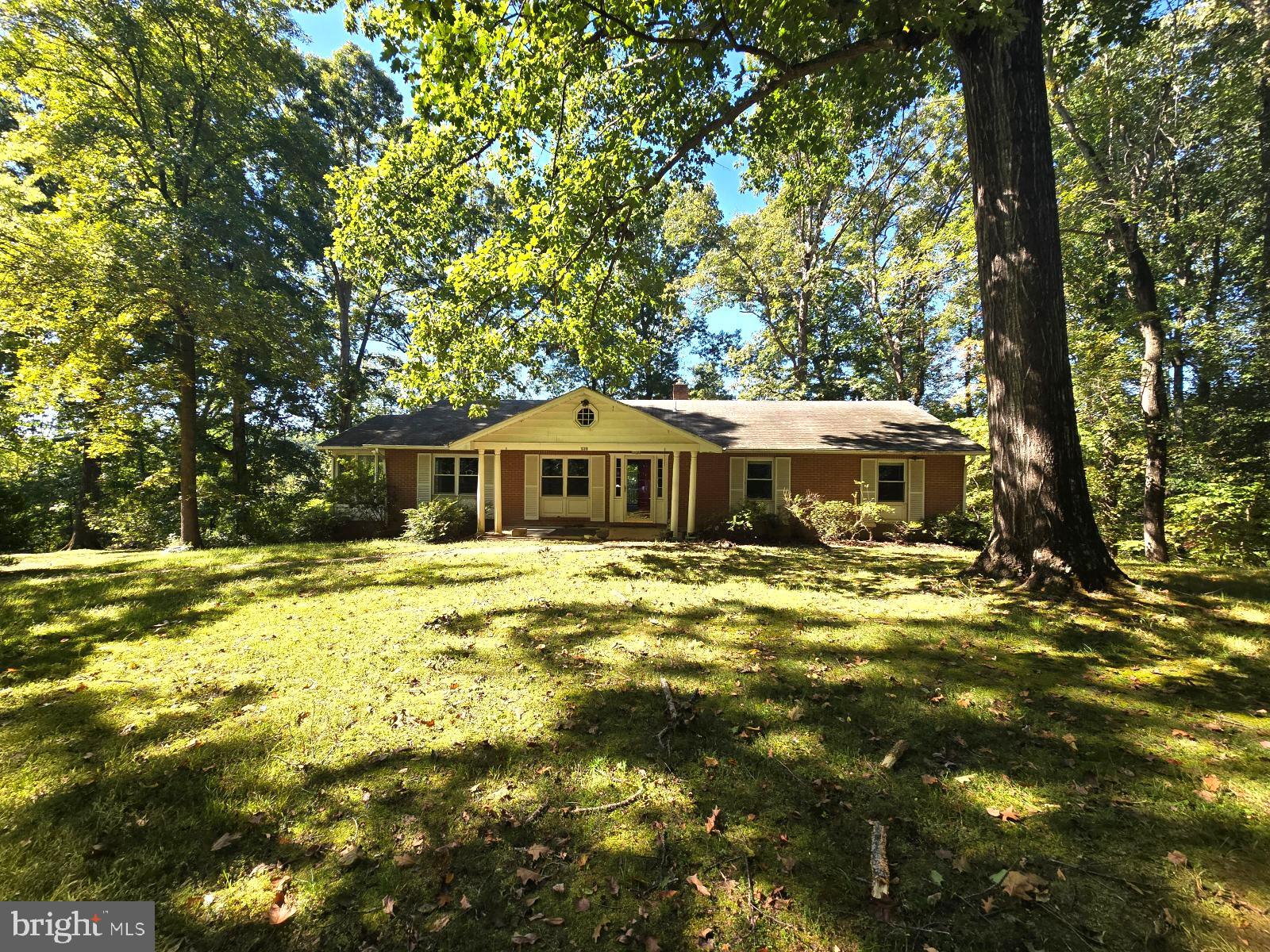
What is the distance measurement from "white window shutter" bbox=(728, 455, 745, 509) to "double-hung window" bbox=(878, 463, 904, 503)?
172 inches

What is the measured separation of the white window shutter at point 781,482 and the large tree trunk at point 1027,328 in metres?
9.16

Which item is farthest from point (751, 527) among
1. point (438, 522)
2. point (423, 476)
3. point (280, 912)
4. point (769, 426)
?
point (280, 912)

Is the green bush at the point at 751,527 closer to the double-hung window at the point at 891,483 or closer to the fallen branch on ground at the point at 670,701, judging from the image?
the double-hung window at the point at 891,483

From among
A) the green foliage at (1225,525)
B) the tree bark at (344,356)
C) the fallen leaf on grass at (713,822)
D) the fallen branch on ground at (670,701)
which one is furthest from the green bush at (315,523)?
the green foliage at (1225,525)

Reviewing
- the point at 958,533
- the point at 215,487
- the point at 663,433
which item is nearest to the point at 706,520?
the point at 663,433

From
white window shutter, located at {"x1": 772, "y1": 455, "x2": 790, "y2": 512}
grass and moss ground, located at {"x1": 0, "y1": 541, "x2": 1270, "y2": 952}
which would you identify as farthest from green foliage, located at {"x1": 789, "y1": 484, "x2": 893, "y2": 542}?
grass and moss ground, located at {"x1": 0, "y1": 541, "x2": 1270, "y2": 952}

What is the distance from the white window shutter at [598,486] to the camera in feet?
Result: 56.0

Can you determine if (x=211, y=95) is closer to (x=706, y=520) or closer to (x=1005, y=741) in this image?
(x=706, y=520)

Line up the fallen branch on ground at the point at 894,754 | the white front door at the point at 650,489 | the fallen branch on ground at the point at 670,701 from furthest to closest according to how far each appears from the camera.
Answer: the white front door at the point at 650,489
the fallen branch on ground at the point at 670,701
the fallen branch on ground at the point at 894,754

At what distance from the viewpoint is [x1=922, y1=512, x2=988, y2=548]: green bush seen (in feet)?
47.4

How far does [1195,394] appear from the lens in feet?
66.2

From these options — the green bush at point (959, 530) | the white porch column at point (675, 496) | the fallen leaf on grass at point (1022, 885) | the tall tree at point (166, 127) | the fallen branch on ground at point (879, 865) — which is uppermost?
the tall tree at point (166, 127)

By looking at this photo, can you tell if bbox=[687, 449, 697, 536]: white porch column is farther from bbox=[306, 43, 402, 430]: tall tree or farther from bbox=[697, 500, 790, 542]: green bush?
bbox=[306, 43, 402, 430]: tall tree

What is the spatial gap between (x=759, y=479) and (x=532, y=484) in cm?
786
